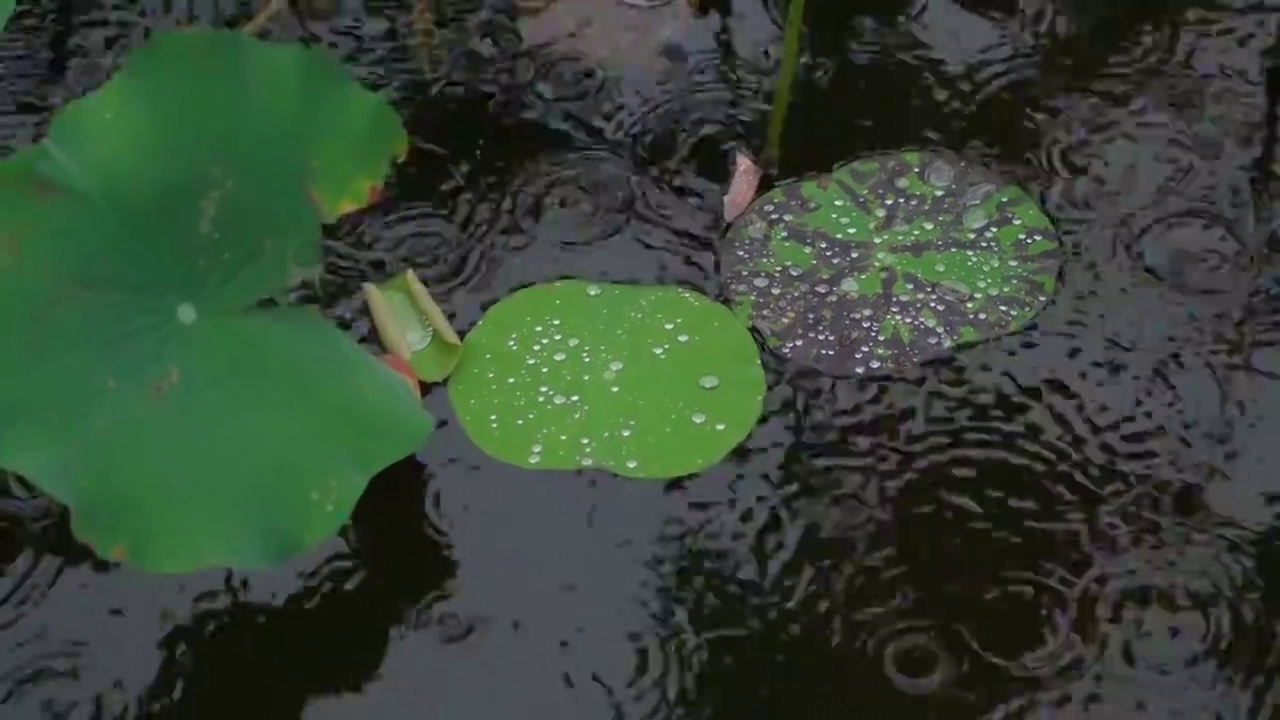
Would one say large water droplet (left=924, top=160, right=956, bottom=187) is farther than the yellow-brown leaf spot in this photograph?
Yes

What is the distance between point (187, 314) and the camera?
35.9 inches

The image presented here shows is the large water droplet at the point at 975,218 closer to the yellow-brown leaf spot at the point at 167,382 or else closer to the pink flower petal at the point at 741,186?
the pink flower petal at the point at 741,186

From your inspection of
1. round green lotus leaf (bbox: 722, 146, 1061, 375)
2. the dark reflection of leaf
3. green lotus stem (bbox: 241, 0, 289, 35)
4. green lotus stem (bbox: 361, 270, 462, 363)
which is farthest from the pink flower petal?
green lotus stem (bbox: 241, 0, 289, 35)

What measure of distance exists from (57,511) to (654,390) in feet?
1.62

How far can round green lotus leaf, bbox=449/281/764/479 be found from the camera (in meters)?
1.04

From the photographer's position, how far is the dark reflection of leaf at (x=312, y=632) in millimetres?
964

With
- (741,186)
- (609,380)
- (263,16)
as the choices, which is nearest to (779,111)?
(741,186)

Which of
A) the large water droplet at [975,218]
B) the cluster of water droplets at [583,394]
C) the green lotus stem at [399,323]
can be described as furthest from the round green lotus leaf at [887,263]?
the green lotus stem at [399,323]

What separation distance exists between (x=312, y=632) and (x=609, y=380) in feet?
1.00

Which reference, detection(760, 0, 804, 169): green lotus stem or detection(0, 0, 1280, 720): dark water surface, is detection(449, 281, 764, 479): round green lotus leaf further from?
detection(760, 0, 804, 169): green lotus stem

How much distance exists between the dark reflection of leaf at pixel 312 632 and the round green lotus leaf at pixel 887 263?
1.16ft

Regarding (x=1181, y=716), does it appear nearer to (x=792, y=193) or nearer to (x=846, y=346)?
(x=846, y=346)

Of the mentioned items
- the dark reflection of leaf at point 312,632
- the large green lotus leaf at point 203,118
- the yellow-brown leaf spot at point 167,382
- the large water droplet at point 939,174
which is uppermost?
the large green lotus leaf at point 203,118

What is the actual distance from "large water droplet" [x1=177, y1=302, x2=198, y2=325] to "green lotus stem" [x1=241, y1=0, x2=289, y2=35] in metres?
0.51
